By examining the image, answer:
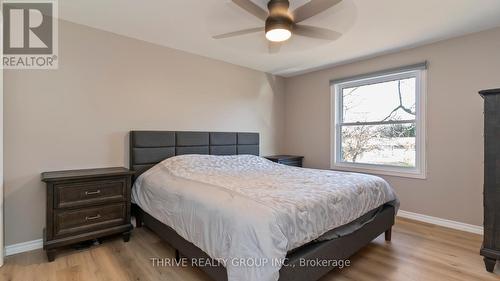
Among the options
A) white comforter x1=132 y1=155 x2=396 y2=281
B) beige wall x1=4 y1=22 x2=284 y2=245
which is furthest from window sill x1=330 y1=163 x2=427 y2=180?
beige wall x1=4 y1=22 x2=284 y2=245

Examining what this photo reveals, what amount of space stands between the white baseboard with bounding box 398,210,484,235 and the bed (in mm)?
1032

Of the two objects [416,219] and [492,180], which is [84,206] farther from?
[416,219]

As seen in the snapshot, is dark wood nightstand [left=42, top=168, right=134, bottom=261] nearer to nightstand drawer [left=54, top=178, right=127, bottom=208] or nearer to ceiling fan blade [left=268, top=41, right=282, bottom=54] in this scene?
nightstand drawer [left=54, top=178, right=127, bottom=208]

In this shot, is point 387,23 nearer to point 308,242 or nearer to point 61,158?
point 308,242

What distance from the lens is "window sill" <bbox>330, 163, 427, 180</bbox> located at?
3.47 metres

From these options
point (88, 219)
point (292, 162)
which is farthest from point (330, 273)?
point (292, 162)


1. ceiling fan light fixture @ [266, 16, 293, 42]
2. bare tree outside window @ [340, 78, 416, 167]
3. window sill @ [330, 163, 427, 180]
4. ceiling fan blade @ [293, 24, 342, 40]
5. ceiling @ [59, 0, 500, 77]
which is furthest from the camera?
bare tree outside window @ [340, 78, 416, 167]

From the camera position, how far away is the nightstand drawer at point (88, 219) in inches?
91.6

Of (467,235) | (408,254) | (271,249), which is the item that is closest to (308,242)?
(271,249)

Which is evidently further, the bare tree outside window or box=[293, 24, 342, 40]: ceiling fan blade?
the bare tree outside window

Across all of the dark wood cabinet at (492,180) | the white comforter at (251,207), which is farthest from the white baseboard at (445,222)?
the white comforter at (251,207)

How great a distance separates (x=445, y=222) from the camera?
10.5 ft

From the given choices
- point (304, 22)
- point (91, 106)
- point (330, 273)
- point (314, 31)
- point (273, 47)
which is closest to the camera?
point (330, 273)

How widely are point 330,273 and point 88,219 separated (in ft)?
7.72
